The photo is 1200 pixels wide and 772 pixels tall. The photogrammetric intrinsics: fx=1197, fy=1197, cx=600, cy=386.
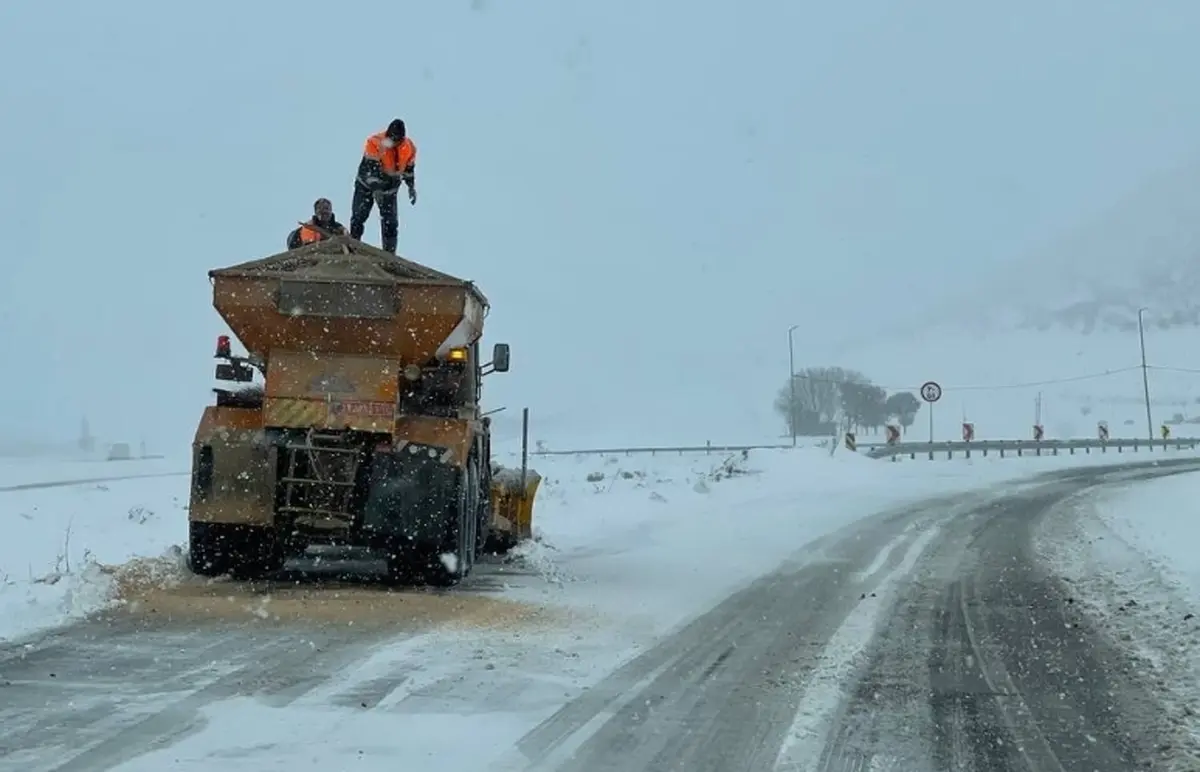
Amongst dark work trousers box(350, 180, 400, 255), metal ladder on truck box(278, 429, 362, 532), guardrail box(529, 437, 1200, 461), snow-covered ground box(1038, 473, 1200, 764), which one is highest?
dark work trousers box(350, 180, 400, 255)

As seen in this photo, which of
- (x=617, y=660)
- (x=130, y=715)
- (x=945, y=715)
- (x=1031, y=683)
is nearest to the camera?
(x=130, y=715)

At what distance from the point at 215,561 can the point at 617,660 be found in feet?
15.5

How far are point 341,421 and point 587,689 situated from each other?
13.8ft

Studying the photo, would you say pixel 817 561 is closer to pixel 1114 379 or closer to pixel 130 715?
pixel 130 715

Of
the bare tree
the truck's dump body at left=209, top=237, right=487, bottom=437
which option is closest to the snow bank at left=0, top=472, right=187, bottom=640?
the truck's dump body at left=209, top=237, right=487, bottom=437

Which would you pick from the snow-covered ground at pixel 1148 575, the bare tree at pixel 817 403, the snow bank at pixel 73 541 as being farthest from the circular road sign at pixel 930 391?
the bare tree at pixel 817 403

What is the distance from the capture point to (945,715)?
5801mm

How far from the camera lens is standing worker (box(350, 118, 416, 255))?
11234 millimetres

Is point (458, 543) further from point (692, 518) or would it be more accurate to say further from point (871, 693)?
point (692, 518)

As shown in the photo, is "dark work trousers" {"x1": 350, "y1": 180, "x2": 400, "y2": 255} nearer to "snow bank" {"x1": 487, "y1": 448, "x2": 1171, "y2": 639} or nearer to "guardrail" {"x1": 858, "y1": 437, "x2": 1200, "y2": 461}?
"snow bank" {"x1": 487, "y1": 448, "x2": 1171, "y2": 639}

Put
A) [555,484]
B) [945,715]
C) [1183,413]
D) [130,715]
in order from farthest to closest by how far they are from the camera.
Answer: [1183,413] → [555,484] → [945,715] → [130,715]

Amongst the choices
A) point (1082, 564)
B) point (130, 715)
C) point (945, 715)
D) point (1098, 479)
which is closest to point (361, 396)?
point (130, 715)

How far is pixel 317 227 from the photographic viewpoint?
11.1 m

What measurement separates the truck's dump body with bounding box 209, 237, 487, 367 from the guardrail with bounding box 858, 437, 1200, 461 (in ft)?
98.7
